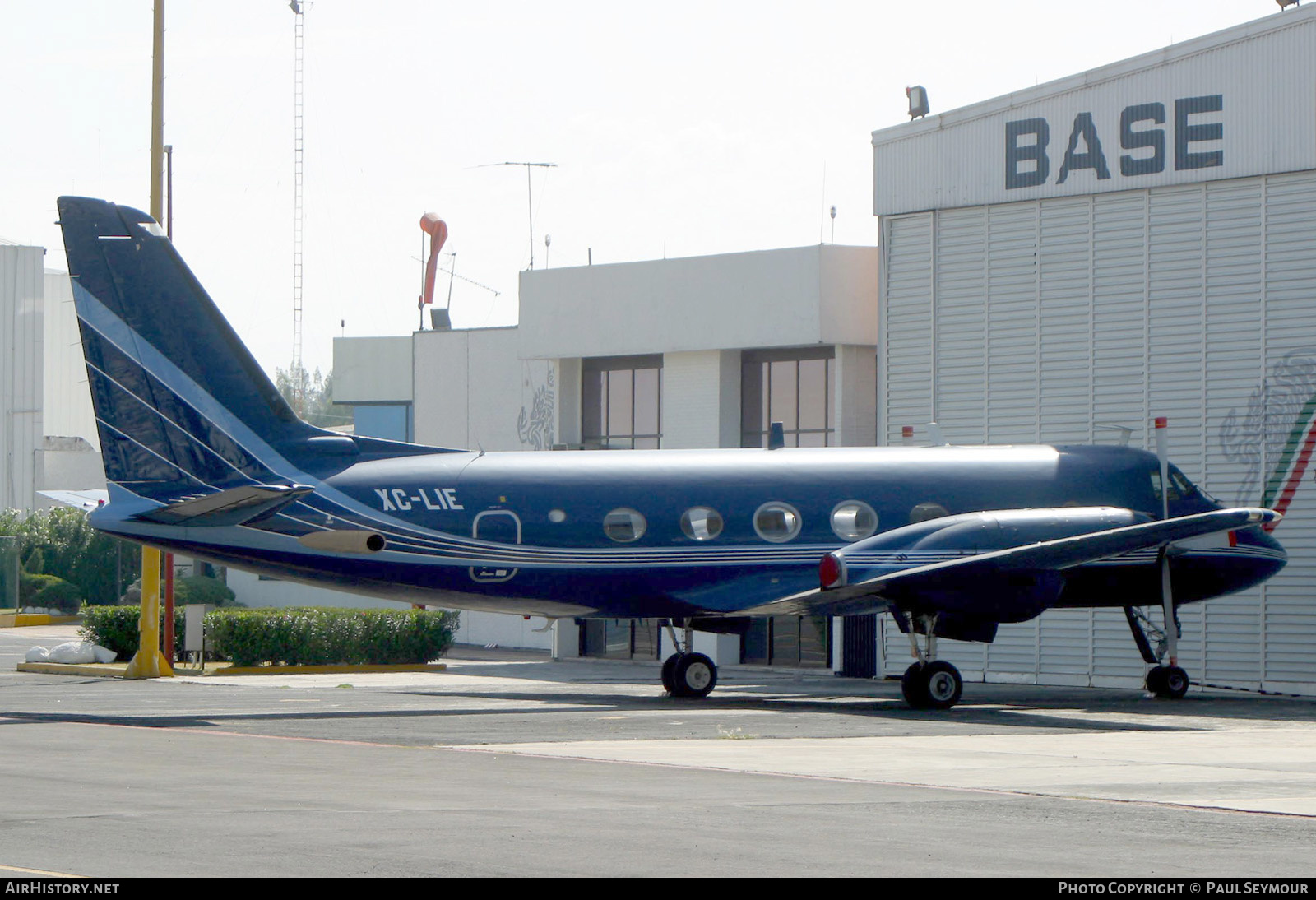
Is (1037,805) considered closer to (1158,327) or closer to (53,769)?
(53,769)

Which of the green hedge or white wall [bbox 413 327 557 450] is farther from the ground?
white wall [bbox 413 327 557 450]

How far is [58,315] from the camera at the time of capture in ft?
292

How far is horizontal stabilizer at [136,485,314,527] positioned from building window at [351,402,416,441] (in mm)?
45883

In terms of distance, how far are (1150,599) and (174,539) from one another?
15.9 metres

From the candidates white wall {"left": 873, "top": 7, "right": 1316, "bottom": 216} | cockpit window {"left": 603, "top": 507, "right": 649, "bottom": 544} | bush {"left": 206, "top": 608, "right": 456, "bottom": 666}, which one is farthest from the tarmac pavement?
white wall {"left": 873, "top": 7, "right": 1316, "bottom": 216}

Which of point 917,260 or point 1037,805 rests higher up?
point 917,260

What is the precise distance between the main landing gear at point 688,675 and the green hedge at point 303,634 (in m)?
12.8

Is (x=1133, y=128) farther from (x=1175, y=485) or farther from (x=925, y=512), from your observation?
(x=925, y=512)

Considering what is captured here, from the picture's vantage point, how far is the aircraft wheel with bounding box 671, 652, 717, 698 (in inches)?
1035

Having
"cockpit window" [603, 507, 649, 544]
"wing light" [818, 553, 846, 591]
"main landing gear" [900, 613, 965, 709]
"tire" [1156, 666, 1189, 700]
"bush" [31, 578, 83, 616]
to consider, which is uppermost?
"cockpit window" [603, 507, 649, 544]

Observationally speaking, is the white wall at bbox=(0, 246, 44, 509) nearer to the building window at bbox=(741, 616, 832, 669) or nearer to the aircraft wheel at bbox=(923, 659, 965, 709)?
the building window at bbox=(741, 616, 832, 669)

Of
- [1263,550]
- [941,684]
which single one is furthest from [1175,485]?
[941,684]

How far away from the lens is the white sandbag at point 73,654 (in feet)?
115

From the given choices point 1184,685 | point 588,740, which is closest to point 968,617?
point 1184,685
